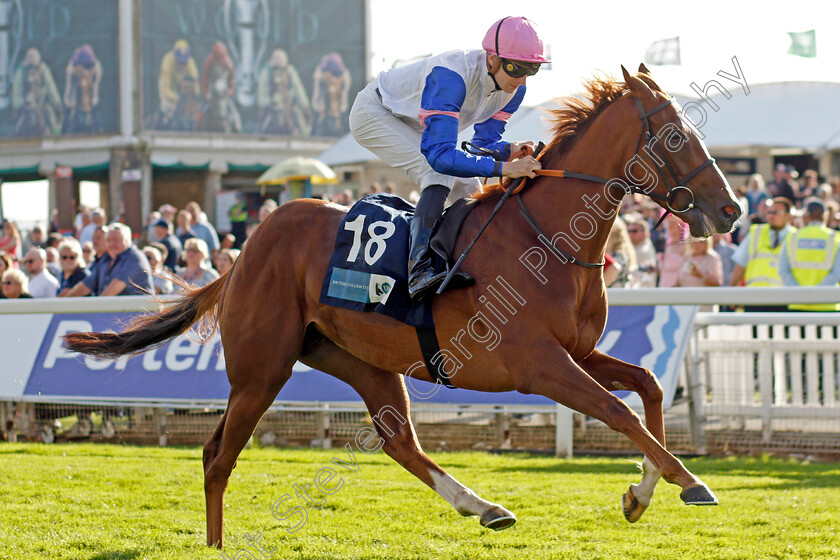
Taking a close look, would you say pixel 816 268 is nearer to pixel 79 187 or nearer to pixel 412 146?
→ pixel 412 146

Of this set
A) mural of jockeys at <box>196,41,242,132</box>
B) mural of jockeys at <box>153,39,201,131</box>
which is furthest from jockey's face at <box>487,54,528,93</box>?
mural of jockeys at <box>196,41,242,132</box>

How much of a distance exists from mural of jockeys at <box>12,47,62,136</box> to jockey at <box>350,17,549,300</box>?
30077 millimetres

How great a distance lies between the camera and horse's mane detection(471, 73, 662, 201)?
4043 millimetres

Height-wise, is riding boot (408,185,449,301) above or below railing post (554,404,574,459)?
above

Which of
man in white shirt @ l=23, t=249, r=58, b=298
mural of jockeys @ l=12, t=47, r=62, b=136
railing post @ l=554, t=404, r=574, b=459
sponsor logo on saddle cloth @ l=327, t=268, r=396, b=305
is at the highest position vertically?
mural of jockeys @ l=12, t=47, r=62, b=136

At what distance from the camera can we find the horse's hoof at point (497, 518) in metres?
3.89

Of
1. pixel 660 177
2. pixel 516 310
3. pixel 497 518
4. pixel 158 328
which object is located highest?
pixel 660 177

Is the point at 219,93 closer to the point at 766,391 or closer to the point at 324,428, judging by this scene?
the point at 324,428

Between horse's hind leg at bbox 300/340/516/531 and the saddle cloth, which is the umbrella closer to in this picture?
horse's hind leg at bbox 300/340/516/531

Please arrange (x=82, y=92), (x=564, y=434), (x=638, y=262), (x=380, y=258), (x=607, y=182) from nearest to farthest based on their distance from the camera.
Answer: (x=607, y=182), (x=380, y=258), (x=564, y=434), (x=638, y=262), (x=82, y=92)

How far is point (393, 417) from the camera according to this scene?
457 centimetres

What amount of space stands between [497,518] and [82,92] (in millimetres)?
30546

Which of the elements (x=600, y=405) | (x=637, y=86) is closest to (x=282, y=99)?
(x=637, y=86)

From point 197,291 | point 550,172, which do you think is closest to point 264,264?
point 197,291
